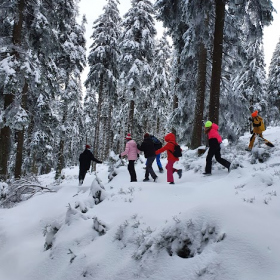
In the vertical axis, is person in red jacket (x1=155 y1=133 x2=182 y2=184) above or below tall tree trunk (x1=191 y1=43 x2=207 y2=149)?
below

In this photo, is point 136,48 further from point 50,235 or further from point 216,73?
point 50,235

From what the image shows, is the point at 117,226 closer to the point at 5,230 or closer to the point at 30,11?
the point at 5,230

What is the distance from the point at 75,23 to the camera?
2241 cm

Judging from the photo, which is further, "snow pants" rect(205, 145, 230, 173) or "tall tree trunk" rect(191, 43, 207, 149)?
"tall tree trunk" rect(191, 43, 207, 149)

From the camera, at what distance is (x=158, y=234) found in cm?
440

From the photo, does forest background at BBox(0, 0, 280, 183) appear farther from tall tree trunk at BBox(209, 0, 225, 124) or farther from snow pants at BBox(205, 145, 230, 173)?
snow pants at BBox(205, 145, 230, 173)

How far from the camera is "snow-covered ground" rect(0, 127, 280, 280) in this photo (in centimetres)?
368

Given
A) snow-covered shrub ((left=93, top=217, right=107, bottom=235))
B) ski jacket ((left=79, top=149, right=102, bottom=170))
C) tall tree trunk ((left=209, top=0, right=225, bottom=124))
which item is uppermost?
tall tree trunk ((left=209, top=0, right=225, bottom=124))

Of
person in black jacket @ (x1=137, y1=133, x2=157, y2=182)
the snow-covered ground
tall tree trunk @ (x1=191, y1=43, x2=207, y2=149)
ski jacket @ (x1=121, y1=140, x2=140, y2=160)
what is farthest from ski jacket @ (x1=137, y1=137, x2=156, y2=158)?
tall tree trunk @ (x1=191, y1=43, x2=207, y2=149)

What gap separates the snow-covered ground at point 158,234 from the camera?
368cm

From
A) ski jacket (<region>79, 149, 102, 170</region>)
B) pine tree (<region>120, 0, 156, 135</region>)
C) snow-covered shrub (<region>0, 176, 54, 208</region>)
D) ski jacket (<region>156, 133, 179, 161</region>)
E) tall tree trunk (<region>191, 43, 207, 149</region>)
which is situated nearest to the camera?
ski jacket (<region>156, 133, 179, 161</region>)

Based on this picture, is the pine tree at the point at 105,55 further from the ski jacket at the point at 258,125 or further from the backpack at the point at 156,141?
the ski jacket at the point at 258,125

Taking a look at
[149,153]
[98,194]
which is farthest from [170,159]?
[98,194]

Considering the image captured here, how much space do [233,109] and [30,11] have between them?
34.3 ft
